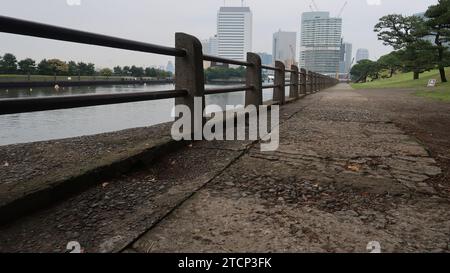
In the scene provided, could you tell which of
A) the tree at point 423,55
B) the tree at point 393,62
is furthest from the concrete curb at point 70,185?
the tree at point 393,62

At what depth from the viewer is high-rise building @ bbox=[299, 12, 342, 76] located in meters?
121

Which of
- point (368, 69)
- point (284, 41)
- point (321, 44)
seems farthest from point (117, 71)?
point (284, 41)

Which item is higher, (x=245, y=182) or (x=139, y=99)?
(x=139, y=99)

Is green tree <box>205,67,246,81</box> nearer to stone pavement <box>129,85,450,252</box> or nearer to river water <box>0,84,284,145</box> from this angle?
river water <box>0,84,284,145</box>

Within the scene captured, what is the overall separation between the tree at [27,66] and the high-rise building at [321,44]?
117 metres

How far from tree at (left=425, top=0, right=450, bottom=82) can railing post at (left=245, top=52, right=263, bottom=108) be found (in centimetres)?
1744

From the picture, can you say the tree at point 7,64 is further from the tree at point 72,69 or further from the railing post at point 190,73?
the railing post at point 190,73

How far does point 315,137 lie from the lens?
3994mm

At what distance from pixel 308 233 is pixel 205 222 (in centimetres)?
49

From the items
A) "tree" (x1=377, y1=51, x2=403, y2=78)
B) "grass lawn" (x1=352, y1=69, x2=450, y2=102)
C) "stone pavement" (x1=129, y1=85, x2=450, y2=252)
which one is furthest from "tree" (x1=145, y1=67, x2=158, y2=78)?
"tree" (x1=377, y1=51, x2=403, y2=78)

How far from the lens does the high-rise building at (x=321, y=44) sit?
12076 cm

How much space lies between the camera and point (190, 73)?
342cm
